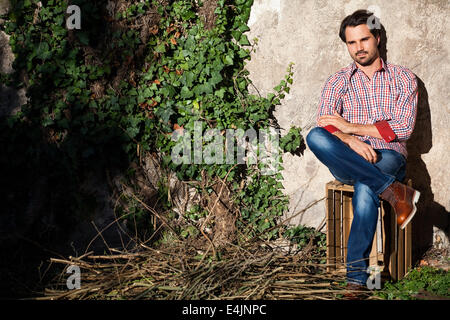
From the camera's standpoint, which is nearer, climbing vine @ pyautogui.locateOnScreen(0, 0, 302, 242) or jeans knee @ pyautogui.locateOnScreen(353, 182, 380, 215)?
jeans knee @ pyautogui.locateOnScreen(353, 182, 380, 215)

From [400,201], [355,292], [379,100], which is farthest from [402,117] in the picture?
[355,292]

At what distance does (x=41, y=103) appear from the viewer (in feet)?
14.4

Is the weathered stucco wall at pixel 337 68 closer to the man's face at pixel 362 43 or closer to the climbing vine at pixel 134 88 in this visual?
the climbing vine at pixel 134 88

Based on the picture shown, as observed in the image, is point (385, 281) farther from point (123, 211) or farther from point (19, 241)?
point (19, 241)

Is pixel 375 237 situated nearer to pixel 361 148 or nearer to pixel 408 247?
pixel 408 247

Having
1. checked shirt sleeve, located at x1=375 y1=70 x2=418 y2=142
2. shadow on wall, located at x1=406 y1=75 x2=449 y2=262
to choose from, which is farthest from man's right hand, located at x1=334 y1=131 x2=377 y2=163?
shadow on wall, located at x1=406 y1=75 x2=449 y2=262

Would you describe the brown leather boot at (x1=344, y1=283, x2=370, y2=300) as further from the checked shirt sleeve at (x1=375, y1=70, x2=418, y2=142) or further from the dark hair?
the dark hair

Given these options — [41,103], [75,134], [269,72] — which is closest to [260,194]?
[269,72]

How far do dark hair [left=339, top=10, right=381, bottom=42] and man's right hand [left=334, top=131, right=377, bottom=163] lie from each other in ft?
2.81

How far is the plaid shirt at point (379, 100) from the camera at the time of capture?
378cm

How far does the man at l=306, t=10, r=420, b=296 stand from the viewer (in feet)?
11.4

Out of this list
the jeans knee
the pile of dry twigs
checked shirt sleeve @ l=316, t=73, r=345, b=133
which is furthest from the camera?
checked shirt sleeve @ l=316, t=73, r=345, b=133

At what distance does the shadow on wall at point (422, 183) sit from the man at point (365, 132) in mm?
427

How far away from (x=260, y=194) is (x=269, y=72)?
1086 millimetres
